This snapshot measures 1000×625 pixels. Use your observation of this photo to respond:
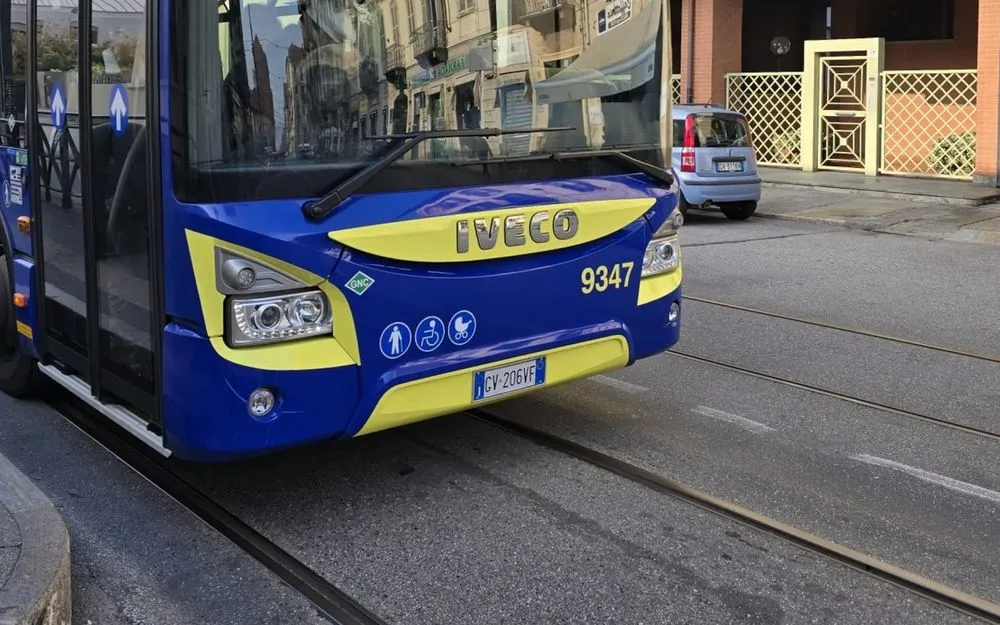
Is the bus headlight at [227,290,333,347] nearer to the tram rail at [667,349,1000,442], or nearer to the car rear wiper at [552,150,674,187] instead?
the car rear wiper at [552,150,674,187]

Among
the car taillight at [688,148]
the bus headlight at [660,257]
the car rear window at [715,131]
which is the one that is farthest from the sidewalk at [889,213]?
the bus headlight at [660,257]

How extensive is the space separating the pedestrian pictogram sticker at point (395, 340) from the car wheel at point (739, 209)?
11.3 m

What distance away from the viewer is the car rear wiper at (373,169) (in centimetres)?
389

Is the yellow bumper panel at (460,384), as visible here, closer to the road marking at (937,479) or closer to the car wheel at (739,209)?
the road marking at (937,479)

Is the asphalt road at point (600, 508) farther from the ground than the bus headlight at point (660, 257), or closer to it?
closer to it

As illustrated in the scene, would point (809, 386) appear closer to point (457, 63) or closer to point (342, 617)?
point (457, 63)

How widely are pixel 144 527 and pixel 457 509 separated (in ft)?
4.30

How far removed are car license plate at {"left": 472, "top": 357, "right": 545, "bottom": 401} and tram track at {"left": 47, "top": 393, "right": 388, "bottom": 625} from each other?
1038 mm

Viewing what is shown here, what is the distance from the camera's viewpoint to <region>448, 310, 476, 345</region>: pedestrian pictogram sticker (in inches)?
171

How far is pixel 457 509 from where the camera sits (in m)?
4.57

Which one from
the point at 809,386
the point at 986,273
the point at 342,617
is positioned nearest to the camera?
the point at 342,617

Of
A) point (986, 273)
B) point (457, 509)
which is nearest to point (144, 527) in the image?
point (457, 509)

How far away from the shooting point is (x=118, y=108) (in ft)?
14.0

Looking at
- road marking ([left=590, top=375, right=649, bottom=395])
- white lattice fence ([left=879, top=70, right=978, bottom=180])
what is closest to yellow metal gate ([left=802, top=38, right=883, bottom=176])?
→ white lattice fence ([left=879, top=70, right=978, bottom=180])
